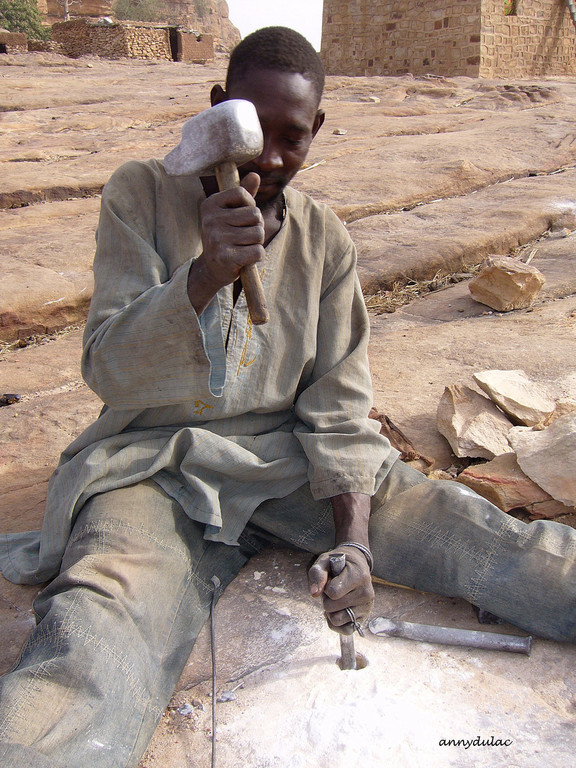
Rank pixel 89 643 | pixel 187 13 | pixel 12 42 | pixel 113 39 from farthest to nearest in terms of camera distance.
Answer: pixel 187 13 < pixel 113 39 < pixel 12 42 < pixel 89 643

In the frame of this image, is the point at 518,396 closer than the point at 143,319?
No

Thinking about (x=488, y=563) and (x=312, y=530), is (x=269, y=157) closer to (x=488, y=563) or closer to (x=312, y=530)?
(x=312, y=530)

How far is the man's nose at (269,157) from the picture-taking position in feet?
5.00

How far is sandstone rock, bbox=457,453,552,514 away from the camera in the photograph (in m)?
2.18

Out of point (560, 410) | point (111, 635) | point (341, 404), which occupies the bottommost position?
point (560, 410)

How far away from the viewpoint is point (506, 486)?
220 centimetres

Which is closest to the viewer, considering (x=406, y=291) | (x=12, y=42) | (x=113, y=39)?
(x=406, y=291)

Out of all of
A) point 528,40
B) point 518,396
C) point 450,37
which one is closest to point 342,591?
point 518,396

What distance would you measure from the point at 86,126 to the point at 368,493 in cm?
772

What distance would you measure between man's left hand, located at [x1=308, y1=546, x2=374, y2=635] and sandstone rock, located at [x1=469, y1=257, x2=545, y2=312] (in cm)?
289

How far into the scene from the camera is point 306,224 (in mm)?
1843

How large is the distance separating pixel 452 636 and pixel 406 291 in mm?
3216

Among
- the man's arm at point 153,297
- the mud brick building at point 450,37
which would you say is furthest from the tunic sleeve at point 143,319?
the mud brick building at point 450,37

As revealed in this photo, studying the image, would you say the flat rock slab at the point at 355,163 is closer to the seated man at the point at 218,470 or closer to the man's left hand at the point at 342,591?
the seated man at the point at 218,470
